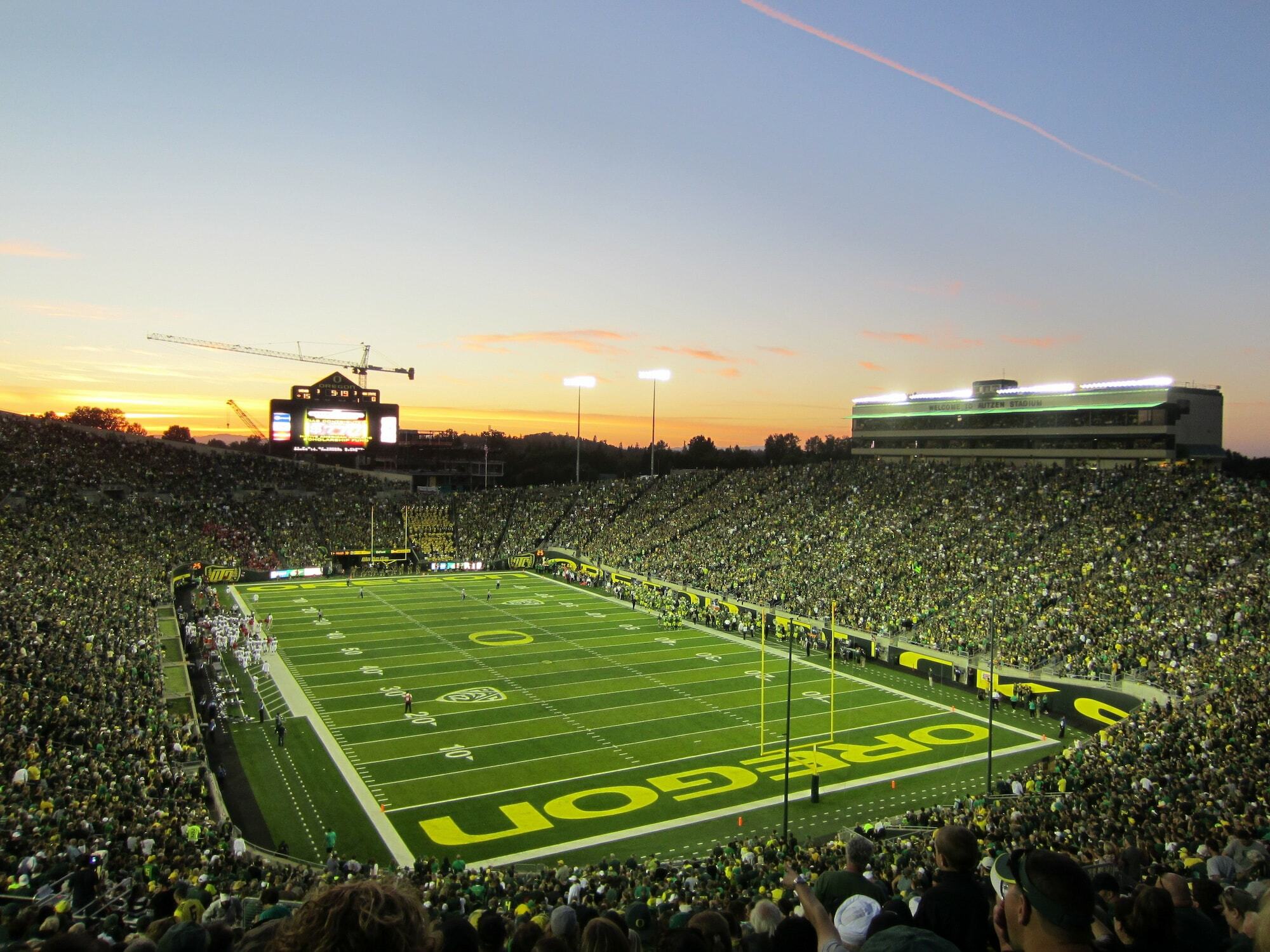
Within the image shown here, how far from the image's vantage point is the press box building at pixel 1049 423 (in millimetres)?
57375

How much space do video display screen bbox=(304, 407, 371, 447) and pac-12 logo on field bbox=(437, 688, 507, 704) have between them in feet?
130

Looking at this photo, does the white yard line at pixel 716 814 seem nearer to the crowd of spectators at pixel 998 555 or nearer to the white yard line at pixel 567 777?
the white yard line at pixel 567 777

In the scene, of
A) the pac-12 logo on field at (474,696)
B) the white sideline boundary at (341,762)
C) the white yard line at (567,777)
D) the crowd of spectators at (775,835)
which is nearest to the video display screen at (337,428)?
the crowd of spectators at (775,835)

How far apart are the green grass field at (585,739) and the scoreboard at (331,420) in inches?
1035

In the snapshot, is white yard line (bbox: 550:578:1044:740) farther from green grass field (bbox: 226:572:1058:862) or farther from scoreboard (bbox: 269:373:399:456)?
scoreboard (bbox: 269:373:399:456)

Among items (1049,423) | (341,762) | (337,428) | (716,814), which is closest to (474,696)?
(341,762)

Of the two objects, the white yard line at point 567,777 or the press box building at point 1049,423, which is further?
the press box building at point 1049,423

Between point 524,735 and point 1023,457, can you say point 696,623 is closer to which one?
point 524,735

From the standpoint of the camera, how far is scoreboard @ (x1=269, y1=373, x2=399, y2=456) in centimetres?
6272

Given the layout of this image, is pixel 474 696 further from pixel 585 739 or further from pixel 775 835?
pixel 775 835

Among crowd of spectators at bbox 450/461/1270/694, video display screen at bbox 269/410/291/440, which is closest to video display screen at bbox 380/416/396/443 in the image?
video display screen at bbox 269/410/291/440

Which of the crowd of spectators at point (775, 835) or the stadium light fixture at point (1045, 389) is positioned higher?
the stadium light fixture at point (1045, 389)

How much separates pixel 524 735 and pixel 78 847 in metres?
14.0

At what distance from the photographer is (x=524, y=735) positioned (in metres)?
24.6
